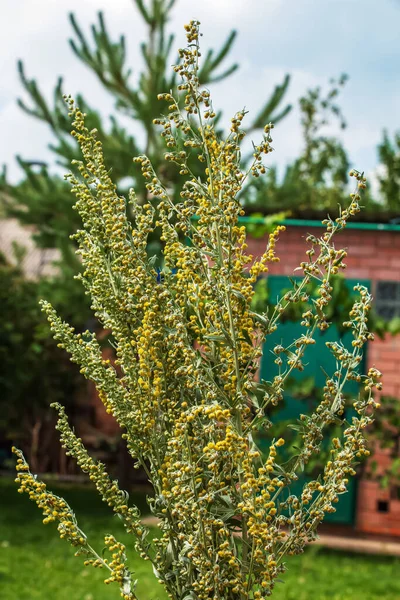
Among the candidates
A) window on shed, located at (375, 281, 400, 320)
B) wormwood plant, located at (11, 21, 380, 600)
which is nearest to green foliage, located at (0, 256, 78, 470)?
window on shed, located at (375, 281, 400, 320)

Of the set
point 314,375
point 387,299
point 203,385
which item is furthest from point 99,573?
point 203,385

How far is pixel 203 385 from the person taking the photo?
1.73m

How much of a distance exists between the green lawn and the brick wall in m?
0.88

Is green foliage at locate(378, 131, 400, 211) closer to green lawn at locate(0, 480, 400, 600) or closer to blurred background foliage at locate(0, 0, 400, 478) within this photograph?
blurred background foliage at locate(0, 0, 400, 478)

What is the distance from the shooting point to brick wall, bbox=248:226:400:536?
7621 mm

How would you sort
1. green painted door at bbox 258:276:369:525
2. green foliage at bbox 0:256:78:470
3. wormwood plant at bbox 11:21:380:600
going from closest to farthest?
wormwood plant at bbox 11:21:380:600
green painted door at bbox 258:276:369:525
green foliage at bbox 0:256:78:470

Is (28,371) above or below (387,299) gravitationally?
below

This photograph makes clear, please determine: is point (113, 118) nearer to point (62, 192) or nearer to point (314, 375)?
point (62, 192)

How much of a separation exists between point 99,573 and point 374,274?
363 centimetres

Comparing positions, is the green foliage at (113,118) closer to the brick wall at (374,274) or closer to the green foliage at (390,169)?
the brick wall at (374,274)

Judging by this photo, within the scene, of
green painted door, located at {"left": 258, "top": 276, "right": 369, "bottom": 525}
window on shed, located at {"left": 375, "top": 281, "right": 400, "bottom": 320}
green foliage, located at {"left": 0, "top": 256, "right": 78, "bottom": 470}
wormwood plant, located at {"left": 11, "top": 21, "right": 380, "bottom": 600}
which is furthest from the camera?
green foliage, located at {"left": 0, "top": 256, "right": 78, "bottom": 470}

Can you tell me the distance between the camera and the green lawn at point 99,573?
17.9 ft

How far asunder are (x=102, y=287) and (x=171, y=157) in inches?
12.6

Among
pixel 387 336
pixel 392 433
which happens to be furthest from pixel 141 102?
pixel 392 433
